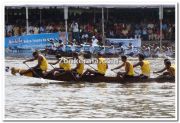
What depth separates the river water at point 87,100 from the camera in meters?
11.9

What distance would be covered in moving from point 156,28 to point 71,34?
4.95 ft

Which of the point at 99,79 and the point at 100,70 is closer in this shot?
the point at 99,79

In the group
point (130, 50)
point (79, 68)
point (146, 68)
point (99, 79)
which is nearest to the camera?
point (99, 79)

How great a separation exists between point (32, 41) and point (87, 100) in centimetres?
196

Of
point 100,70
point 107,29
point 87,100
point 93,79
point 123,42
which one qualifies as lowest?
point 87,100

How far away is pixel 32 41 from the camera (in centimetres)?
1409

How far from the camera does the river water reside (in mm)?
11852

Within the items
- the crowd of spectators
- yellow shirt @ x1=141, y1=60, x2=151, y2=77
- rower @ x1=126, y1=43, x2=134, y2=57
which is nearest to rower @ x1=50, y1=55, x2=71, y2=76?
the crowd of spectators

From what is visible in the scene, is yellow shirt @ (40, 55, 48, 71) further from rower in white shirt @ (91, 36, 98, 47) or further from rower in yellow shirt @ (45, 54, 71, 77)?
rower in white shirt @ (91, 36, 98, 47)

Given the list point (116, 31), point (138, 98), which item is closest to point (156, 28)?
point (116, 31)

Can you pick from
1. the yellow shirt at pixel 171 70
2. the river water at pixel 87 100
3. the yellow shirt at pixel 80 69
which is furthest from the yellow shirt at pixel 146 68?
the yellow shirt at pixel 80 69

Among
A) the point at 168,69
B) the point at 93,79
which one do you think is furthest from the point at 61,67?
the point at 168,69

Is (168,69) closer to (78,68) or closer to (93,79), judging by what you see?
(93,79)

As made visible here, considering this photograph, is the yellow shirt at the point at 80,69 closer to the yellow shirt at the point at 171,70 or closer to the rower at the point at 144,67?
the rower at the point at 144,67
